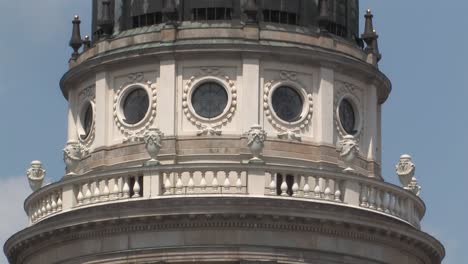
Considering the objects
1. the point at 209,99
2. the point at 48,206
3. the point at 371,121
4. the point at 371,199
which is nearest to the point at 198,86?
the point at 209,99

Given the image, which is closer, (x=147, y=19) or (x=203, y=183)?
(x=203, y=183)

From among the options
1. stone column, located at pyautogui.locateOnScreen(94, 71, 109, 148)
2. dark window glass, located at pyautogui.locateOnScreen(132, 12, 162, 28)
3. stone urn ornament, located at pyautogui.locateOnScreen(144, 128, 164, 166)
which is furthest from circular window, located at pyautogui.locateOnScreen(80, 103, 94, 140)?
stone urn ornament, located at pyautogui.locateOnScreen(144, 128, 164, 166)

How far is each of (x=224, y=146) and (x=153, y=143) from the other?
2.29 metres

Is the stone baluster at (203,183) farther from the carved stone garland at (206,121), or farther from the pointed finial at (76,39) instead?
the pointed finial at (76,39)

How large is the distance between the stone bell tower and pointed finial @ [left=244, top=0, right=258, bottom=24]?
29 millimetres

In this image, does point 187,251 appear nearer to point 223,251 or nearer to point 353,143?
point 223,251

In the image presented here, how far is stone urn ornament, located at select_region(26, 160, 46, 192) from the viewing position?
80.7 metres

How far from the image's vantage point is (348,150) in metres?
78.9

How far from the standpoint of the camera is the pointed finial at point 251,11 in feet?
262

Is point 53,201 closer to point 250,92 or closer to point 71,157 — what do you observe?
point 71,157

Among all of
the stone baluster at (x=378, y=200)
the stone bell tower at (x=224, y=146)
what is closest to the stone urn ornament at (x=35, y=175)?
the stone bell tower at (x=224, y=146)

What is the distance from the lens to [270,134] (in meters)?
79.2

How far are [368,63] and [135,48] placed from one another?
7.13 meters

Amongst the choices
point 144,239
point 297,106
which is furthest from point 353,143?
point 144,239
